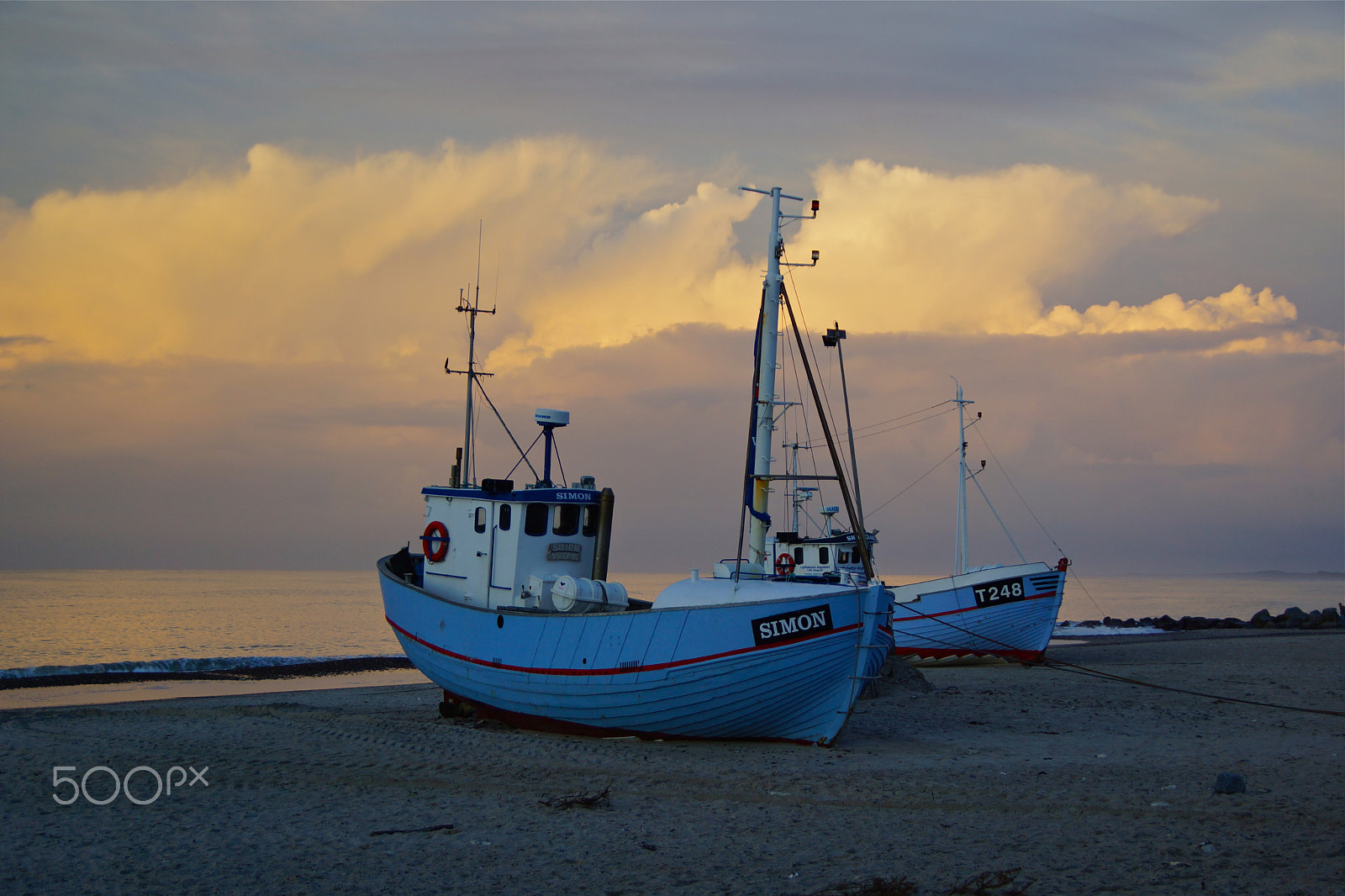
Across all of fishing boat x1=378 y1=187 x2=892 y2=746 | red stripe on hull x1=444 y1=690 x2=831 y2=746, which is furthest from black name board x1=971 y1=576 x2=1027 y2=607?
red stripe on hull x1=444 y1=690 x2=831 y2=746

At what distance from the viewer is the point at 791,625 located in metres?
11.6

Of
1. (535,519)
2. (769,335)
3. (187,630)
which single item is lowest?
(187,630)

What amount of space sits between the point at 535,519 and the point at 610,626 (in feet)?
10.5

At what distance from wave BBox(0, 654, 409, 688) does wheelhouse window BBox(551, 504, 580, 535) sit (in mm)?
19341

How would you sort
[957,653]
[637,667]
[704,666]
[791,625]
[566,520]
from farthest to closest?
[957,653] → [566,520] → [637,667] → [704,666] → [791,625]

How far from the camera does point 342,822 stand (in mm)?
8766

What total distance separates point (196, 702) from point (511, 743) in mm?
11671

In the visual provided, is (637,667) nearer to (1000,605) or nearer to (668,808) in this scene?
(668,808)

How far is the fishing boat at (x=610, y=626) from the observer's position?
11766mm

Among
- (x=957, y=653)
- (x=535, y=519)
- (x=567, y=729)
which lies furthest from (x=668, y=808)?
(x=957, y=653)

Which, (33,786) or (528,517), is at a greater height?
(528,517)

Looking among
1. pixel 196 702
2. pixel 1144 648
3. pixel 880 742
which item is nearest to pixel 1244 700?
pixel 880 742

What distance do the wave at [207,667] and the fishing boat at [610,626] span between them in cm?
1618

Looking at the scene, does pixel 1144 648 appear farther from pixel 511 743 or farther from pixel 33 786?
pixel 33 786
